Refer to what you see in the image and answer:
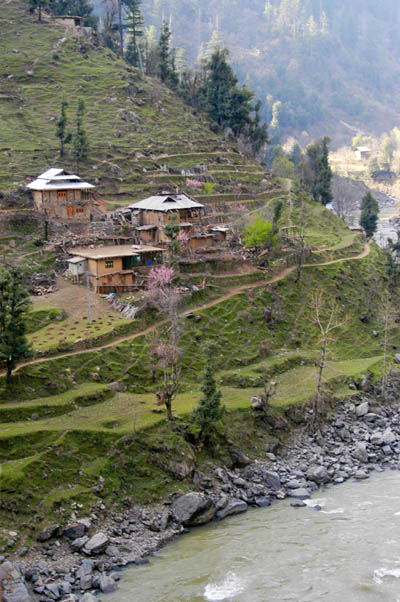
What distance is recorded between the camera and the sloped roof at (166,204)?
7527cm

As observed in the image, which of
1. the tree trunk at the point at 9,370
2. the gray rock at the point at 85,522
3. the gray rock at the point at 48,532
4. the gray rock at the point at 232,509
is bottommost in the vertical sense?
the gray rock at the point at 232,509

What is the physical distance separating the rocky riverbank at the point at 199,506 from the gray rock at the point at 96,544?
6 cm

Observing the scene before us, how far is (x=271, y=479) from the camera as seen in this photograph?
4678 centimetres

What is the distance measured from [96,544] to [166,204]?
1820 inches

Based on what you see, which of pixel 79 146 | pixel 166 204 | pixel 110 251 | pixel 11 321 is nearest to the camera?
pixel 11 321

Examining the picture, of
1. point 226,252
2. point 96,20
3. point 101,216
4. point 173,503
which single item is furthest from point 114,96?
point 173,503

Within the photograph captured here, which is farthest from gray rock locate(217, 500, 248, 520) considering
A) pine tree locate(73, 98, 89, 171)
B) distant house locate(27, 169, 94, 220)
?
pine tree locate(73, 98, 89, 171)

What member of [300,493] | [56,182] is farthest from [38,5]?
[300,493]

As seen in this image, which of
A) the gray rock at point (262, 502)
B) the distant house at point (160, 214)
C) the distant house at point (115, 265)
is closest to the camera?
the gray rock at point (262, 502)

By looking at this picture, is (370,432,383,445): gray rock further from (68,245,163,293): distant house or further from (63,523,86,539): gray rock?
(63,523,86,539): gray rock

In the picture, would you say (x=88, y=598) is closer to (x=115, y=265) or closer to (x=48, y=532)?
(x=48, y=532)

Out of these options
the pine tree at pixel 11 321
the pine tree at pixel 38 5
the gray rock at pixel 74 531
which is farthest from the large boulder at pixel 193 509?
the pine tree at pixel 38 5

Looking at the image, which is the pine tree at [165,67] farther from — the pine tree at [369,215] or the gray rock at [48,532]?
the gray rock at [48,532]

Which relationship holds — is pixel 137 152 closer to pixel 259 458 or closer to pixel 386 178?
pixel 259 458
